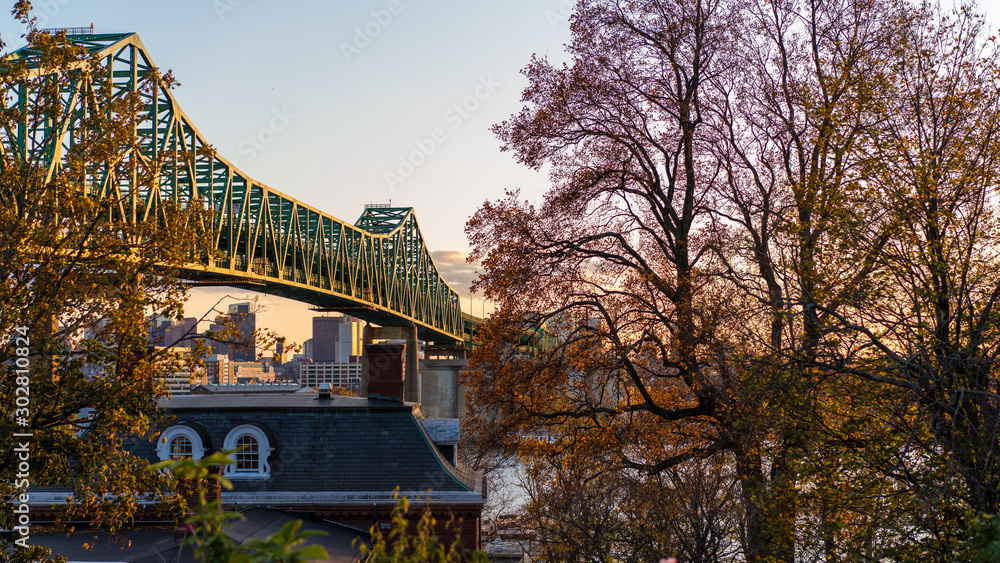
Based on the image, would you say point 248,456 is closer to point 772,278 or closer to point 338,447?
point 338,447

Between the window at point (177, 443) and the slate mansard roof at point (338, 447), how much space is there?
17 centimetres

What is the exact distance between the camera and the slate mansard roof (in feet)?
60.0

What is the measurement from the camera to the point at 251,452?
19.1 metres

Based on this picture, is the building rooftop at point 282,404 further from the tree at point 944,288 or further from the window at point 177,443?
the tree at point 944,288

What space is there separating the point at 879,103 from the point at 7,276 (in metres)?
12.3

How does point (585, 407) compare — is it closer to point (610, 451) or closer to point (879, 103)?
point (610, 451)

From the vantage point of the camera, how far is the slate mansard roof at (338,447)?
60.0 ft

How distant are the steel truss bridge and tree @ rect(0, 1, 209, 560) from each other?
537 mm

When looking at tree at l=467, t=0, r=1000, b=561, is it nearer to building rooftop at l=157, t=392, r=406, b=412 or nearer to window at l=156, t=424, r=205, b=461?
building rooftop at l=157, t=392, r=406, b=412

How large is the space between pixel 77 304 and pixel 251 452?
32.3ft

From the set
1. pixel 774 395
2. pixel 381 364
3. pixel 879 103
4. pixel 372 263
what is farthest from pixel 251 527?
pixel 372 263

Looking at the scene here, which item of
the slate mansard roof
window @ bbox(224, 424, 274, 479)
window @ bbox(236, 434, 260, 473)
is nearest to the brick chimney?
the slate mansard roof

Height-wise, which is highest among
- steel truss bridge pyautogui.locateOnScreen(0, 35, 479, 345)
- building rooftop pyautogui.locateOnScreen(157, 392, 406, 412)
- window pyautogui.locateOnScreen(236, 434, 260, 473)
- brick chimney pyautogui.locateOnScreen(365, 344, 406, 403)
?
steel truss bridge pyautogui.locateOnScreen(0, 35, 479, 345)

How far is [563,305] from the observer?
17219 mm
